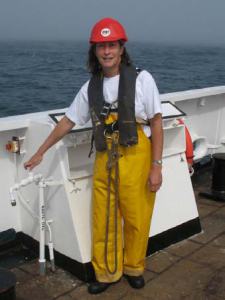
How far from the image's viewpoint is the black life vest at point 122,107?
9.41 ft

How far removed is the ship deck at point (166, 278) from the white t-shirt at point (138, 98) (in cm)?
109

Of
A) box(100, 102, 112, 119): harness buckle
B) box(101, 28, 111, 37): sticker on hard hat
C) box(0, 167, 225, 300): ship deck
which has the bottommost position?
box(0, 167, 225, 300): ship deck

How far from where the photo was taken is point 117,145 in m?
2.99

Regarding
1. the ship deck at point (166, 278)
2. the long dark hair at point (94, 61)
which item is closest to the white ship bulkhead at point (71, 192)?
the ship deck at point (166, 278)

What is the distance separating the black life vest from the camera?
113 inches

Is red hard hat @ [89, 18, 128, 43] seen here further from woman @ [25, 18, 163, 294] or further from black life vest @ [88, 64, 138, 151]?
black life vest @ [88, 64, 138, 151]

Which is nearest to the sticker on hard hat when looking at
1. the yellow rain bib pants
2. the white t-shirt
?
the white t-shirt

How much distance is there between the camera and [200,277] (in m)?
3.38

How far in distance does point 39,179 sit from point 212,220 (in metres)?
1.90

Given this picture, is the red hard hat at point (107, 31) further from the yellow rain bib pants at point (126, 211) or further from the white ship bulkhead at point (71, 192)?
the white ship bulkhead at point (71, 192)

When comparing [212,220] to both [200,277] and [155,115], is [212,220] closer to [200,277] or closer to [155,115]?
[200,277]

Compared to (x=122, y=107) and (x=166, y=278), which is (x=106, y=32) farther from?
(x=166, y=278)

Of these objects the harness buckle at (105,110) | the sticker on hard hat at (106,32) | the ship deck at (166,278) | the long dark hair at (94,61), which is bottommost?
the ship deck at (166,278)

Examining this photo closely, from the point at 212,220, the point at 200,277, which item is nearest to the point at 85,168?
the point at 200,277
